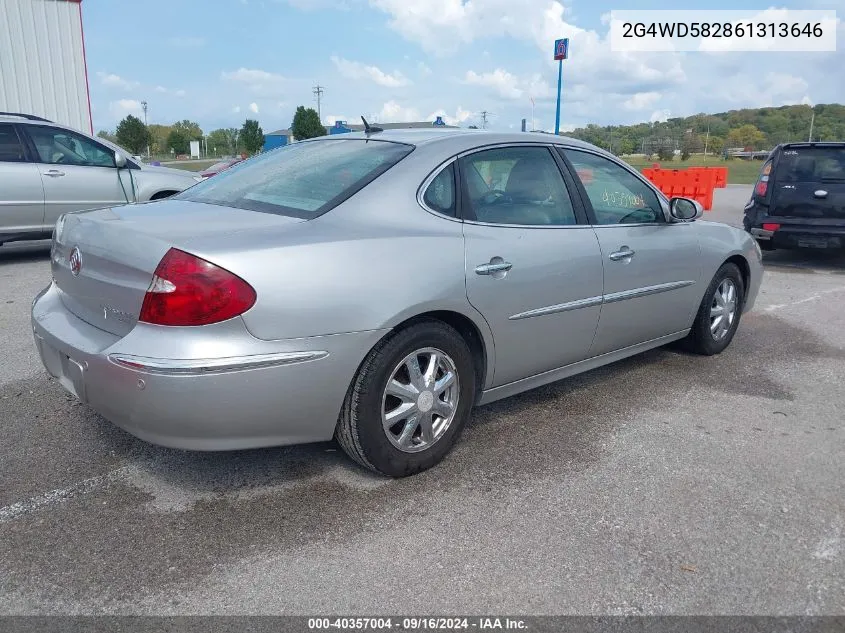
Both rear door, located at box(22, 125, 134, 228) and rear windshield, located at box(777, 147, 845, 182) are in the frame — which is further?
rear windshield, located at box(777, 147, 845, 182)

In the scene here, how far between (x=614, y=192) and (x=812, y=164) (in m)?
6.13

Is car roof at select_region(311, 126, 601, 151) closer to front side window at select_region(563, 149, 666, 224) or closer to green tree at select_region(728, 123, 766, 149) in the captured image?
front side window at select_region(563, 149, 666, 224)

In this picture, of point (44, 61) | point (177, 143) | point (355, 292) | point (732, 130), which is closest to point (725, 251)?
point (355, 292)

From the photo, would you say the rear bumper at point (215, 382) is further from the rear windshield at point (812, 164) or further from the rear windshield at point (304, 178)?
the rear windshield at point (812, 164)

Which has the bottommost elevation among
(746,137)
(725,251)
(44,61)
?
(725,251)

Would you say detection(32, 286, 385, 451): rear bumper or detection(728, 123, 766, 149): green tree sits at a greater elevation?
detection(728, 123, 766, 149): green tree

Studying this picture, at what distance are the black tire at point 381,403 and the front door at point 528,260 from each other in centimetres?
24

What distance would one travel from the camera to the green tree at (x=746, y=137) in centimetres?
5200

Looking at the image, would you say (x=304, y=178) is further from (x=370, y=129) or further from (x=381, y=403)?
(x=381, y=403)

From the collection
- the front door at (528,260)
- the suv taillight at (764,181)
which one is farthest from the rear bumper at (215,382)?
the suv taillight at (764,181)

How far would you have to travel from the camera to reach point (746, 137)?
177 ft

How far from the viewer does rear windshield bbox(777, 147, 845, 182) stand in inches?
349

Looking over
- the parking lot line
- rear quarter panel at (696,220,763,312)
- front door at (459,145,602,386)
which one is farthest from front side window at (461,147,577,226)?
the parking lot line

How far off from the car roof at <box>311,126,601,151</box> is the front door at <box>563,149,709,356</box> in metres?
0.18
